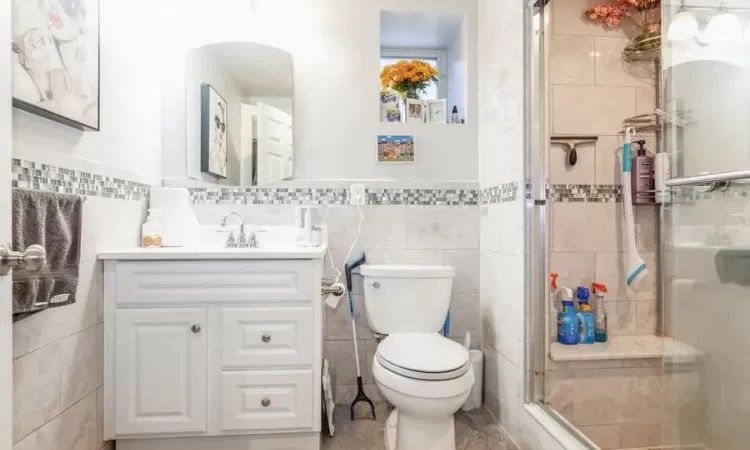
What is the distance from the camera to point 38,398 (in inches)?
50.0

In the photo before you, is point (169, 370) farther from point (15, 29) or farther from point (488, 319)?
point (488, 319)

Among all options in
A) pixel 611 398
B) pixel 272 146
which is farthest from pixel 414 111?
pixel 611 398

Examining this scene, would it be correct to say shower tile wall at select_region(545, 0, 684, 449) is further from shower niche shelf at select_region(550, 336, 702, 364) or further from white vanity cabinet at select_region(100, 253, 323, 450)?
white vanity cabinet at select_region(100, 253, 323, 450)

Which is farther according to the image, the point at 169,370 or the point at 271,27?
the point at 271,27

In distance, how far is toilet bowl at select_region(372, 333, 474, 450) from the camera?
4.98 feet

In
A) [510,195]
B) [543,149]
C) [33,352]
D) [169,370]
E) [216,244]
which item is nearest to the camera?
[33,352]

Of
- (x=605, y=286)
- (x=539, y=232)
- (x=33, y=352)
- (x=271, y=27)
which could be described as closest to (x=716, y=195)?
(x=539, y=232)

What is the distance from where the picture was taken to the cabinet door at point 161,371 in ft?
5.18

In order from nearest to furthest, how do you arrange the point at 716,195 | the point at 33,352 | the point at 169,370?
the point at 716,195, the point at 33,352, the point at 169,370

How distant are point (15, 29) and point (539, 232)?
182 cm

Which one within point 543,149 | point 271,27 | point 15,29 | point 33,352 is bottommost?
point 33,352

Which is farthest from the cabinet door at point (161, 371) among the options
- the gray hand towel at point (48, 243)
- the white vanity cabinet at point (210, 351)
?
the gray hand towel at point (48, 243)

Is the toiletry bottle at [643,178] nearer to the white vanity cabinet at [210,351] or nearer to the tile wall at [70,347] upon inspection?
the white vanity cabinet at [210,351]

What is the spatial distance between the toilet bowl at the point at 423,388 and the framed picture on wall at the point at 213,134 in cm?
125
